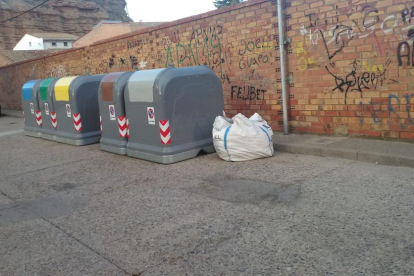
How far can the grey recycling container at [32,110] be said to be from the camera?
1126 centimetres

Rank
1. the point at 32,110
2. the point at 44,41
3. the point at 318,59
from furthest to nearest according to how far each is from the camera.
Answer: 1. the point at 44,41
2. the point at 32,110
3. the point at 318,59

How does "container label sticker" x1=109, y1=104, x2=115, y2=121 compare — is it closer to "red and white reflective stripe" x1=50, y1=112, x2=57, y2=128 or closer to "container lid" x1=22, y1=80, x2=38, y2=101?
"red and white reflective stripe" x1=50, y1=112, x2=57, y2=128

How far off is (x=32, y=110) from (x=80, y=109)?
Answer: 2947 mm

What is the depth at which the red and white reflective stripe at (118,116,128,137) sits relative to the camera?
790 centimetres

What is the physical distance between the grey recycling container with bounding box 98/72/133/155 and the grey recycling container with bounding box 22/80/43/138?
12.2 ft

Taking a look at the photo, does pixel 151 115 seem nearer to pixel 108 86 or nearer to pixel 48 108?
pixel 108 86

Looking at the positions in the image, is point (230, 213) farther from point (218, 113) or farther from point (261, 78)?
point (261, 78)

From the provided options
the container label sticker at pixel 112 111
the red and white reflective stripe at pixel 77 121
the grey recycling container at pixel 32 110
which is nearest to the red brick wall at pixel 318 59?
the container label sticker at pixel 112 111

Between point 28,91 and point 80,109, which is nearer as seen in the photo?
point 80,109

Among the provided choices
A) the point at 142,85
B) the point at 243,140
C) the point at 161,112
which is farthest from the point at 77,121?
the point at 243,140

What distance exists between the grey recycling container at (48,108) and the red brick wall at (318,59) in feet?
11.0

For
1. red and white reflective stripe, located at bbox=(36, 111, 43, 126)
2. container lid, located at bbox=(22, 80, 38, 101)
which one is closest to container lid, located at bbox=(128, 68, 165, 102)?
red and white reflective stripe, located at bbox=(36, 111, 43, 126)

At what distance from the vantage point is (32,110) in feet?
38.2

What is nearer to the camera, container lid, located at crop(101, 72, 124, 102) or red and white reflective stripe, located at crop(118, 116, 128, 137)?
red and white reflective stripe, located at crop(118, 116, 128, 137)
